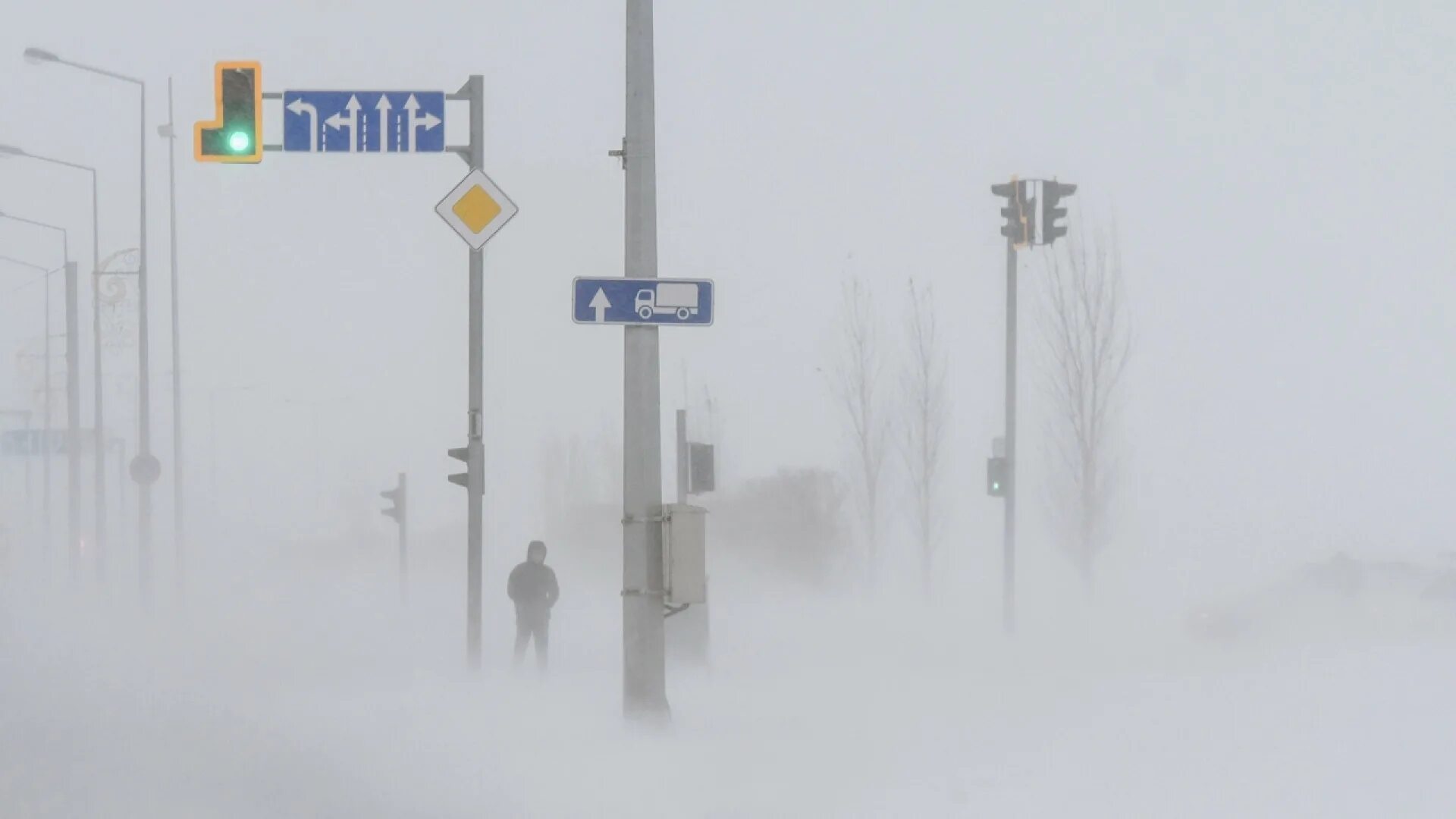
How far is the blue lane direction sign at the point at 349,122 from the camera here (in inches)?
658

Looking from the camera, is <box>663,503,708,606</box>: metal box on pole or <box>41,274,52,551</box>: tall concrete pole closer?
<box>663,503,708,606</box>: metal box on pole

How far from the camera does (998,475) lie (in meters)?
26.2

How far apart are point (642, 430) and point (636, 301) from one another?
90 cm

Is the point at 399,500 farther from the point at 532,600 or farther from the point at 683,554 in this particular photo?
the point at 683,554

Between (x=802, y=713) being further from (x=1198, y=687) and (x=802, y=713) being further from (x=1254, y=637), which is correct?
(x=1254, y=637)

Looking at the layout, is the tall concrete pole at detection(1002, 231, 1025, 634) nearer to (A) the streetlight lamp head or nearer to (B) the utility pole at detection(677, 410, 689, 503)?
(B) the utility pole at detection(677, 410, 689, 503)

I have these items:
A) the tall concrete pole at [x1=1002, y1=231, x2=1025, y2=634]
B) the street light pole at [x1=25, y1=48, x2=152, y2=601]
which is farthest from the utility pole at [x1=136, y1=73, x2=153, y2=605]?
the tall concrete pole at [x1=1002, y1=231, x2=1025, y2=634]

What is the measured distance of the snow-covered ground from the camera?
12.1 meters

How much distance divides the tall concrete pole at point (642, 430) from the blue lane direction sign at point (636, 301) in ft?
0.51

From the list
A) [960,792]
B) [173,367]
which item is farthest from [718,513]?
[960,792]

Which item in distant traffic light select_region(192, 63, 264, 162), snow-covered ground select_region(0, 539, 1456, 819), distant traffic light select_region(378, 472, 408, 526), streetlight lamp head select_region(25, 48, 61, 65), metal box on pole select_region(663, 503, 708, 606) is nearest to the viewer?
snow-covered ground select_region(0, 539, 1456, 819)

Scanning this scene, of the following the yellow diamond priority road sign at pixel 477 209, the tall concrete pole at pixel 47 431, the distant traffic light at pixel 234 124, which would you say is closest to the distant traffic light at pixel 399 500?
Answer: the yellow diamond priority road sign at pixel 477 209

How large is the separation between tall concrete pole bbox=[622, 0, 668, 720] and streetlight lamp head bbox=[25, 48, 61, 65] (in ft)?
76.7

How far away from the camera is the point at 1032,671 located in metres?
23.0
